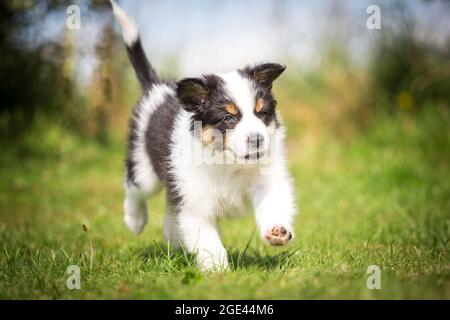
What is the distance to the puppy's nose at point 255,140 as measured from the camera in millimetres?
3402

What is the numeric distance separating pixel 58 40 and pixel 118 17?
146 inches

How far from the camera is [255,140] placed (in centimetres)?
340

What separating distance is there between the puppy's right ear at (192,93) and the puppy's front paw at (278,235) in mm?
843

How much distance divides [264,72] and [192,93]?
1.45 feet

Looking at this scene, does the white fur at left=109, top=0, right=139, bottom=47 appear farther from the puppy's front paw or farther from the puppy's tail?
the puppy's front paw

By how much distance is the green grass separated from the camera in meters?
3.18

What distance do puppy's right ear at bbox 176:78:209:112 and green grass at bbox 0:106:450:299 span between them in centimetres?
85

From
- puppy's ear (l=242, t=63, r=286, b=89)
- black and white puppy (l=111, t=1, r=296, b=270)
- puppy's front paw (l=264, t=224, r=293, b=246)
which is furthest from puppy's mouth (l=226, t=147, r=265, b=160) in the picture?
puppy's ear (l=242, t=63, r=286, b=89)

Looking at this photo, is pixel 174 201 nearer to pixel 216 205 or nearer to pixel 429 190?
pixel 216 205
